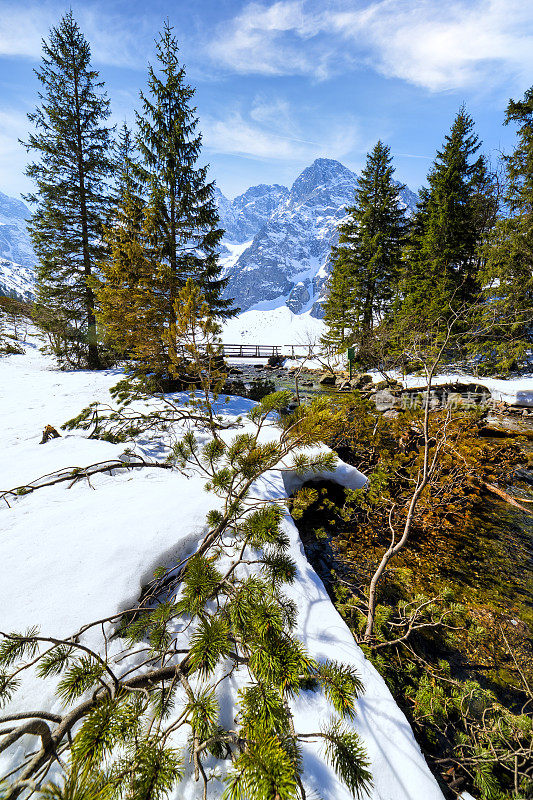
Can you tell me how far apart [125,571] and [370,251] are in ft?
69.4

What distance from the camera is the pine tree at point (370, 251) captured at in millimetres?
17812

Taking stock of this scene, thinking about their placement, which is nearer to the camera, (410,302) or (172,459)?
(172,459)

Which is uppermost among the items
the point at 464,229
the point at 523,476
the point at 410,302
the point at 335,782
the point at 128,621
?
the point at 464,229

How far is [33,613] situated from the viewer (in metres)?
1.48

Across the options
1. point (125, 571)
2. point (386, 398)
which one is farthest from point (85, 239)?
point (125, 571)

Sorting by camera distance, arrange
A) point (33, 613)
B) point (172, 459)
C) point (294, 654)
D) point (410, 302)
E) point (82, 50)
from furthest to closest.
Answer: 1. point (410, 302)
2. point (82, 50)
3. point (172, 459)
4. point (33, 613)
5. point (294, 654)

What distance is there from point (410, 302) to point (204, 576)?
18569 mm

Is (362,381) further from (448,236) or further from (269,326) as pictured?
(269,326)

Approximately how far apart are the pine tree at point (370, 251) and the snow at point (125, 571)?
54.6ft

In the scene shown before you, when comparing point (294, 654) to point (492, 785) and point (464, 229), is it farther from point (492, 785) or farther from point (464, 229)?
point (464, 229)

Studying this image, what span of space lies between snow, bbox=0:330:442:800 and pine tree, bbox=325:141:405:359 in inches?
655

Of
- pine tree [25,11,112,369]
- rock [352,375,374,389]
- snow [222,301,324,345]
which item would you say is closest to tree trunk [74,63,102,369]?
pine tree [25,11,112,369]

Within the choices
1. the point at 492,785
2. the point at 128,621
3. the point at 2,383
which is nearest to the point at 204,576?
the point at 128,621

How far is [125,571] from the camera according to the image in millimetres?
1803
